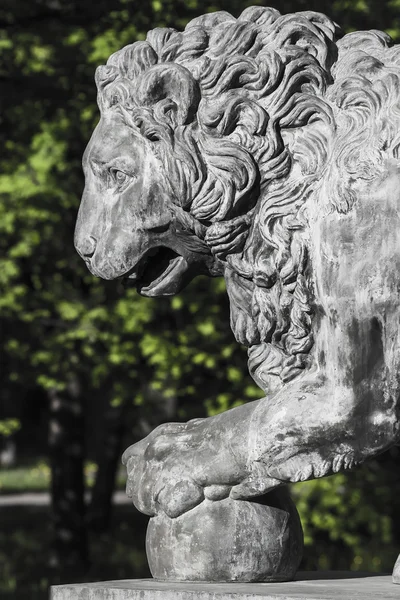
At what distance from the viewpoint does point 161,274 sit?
3.80 metres

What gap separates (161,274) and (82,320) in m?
8.16

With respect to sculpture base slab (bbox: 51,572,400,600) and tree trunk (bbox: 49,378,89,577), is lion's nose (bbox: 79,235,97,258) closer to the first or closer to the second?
sculpture base slab (bbox: 51,572,400,600)

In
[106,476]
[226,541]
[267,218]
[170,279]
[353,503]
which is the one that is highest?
[267,218]

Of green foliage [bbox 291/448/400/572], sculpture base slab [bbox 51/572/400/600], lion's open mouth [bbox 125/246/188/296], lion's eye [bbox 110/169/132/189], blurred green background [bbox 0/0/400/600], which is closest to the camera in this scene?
sculpture base slab [bbox 51/572/400/600]

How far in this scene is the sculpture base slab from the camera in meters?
3.26

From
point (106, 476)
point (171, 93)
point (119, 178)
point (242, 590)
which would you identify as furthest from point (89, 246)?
point (106, 476)

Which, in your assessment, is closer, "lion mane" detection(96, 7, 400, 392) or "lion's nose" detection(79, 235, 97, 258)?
"lion mane" detection(96, 7, 400, 392)

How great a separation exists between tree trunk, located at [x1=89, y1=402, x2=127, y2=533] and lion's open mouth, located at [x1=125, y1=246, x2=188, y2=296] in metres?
12.6

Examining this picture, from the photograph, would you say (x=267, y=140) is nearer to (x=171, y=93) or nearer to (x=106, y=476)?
(x=171, y=93)

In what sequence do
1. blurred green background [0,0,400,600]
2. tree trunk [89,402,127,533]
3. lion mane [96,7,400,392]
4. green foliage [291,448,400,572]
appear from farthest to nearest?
tree trunk [89,402,127,533]
green foliage [291,448,400,572]
blurred green background [0,0,400,600]
lion mane [96,7,400,392]

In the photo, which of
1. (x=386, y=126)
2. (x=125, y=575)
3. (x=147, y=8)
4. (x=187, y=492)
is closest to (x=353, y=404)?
(x=187, y=492)

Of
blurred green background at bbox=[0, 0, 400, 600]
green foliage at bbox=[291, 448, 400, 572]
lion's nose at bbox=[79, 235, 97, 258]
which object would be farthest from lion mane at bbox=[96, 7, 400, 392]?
green foliage at bbox=[291, 448, 400, 572]

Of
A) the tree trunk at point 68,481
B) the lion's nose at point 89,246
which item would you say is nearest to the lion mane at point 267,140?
the lion's nose at point 89,246

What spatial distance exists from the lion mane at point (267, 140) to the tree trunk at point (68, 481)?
1068 centimetres
